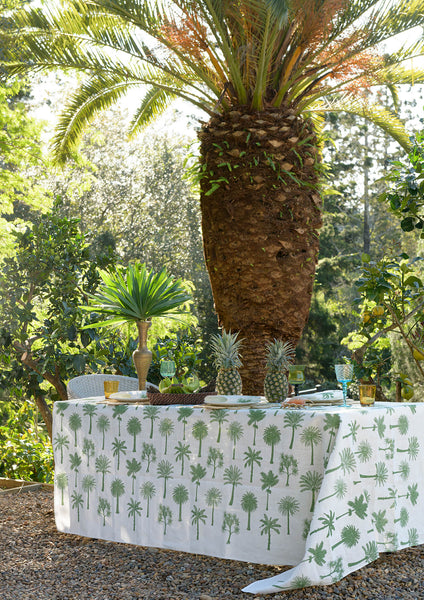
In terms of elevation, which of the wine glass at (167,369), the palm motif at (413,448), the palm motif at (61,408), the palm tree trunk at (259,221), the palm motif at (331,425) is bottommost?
the palm motif at (413,448)

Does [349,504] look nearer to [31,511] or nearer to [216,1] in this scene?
[31,511]

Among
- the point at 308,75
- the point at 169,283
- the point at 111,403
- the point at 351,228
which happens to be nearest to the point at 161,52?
the point at 308,75

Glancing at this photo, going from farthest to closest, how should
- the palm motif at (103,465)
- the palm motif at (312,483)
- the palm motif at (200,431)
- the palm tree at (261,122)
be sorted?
the palm tree at (261,122) < the palm motif at (103,465) < the palm motif at (200,431) < the palm motif at (312,483)

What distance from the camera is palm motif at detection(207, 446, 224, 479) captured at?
3.13 m

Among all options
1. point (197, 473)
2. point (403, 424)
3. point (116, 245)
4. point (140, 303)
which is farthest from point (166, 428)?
point (116, 245)

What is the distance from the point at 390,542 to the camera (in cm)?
309

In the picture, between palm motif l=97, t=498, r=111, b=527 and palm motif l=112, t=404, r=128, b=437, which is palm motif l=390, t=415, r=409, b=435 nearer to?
palm motif l=112, t=404, r=128, b=437

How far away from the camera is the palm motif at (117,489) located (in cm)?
346

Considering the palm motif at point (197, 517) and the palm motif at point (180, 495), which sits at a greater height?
the palm motif at point (180, 495)

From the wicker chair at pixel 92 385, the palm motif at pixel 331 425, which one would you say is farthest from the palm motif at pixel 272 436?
the wicker chair at pixel 92 385

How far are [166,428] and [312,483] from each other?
0.79 meters

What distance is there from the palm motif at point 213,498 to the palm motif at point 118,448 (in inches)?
21.0

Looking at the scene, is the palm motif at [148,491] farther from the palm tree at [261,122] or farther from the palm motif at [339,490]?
the palm tree at [261,122]

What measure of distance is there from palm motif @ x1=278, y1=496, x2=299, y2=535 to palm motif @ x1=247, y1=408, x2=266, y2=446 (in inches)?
10.7
